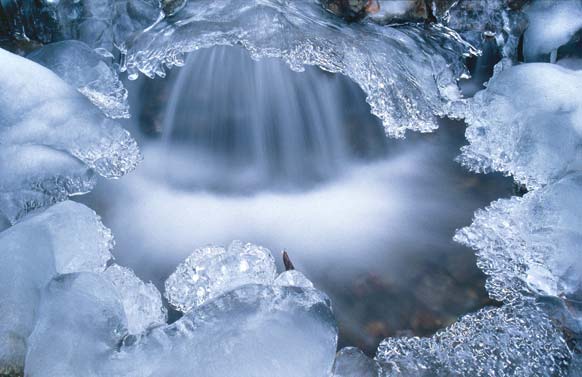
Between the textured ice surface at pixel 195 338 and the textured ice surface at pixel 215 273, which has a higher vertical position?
the textured ice surface at pixel 195 338

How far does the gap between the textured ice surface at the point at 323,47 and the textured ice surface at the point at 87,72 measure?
22 centimetres

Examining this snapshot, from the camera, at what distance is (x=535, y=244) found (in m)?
2.68

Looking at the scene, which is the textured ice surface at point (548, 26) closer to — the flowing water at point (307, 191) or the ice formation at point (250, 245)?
the ice formation at point (250, 245)

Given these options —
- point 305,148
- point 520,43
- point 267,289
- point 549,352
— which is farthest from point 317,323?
point 520,43

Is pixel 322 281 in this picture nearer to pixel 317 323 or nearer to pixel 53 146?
pixel 317 323

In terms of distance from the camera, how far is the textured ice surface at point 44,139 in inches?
106

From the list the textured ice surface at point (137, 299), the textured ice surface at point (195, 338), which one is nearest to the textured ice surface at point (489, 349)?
the textured ice surface at point (195, 338)

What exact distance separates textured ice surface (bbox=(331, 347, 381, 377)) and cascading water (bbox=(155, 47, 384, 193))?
4.63 feet

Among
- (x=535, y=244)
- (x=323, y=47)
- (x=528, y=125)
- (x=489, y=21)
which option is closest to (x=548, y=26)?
(x=489, y=21)

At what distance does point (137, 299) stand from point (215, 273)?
13.6 inches

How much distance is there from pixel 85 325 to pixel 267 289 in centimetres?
65

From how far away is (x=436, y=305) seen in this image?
2680 mm

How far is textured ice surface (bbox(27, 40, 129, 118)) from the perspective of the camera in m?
3.41

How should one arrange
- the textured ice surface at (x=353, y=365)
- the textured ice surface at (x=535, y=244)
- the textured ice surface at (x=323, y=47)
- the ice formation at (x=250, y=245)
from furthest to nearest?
the textured ice surface at (x=323, y=47)
the textured ice surface at (x=535, y=244)
the textured ice surface at (x=353, y=365)
the ice formation at (x=250, y=245)
